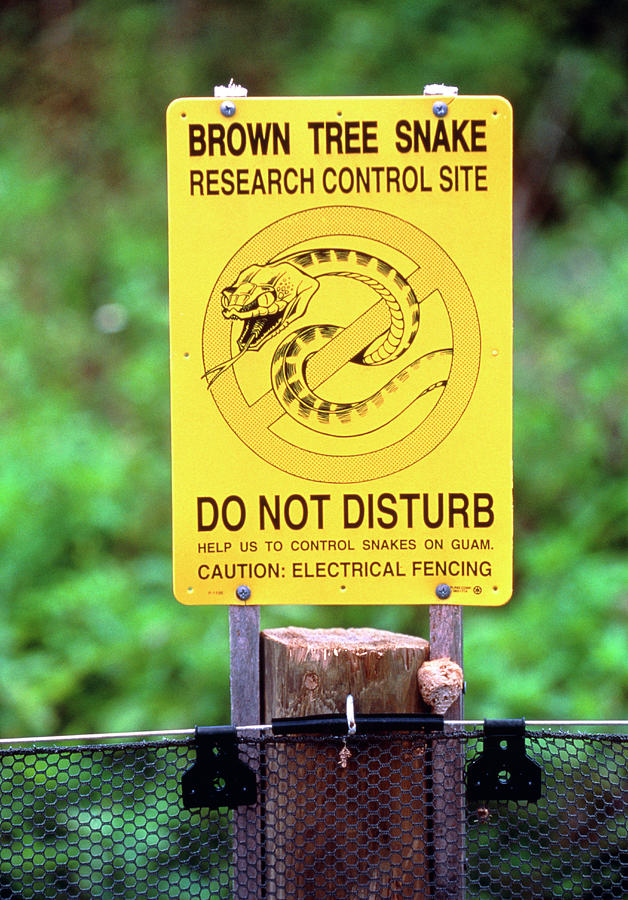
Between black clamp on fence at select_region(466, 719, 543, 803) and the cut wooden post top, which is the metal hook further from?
black clamp on fence at select_region(466, 719, 543, 803)

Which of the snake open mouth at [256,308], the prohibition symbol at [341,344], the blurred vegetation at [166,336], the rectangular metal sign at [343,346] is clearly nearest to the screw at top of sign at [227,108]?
the rectangular metal sign at [343,346]

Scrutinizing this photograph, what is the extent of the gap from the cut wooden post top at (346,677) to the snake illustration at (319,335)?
417 mm

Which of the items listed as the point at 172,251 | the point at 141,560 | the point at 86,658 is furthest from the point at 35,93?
the point at 172,251

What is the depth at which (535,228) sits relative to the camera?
7.80 metres

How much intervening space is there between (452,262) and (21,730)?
262 cm

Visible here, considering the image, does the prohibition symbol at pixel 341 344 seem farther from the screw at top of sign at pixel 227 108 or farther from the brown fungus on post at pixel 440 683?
the brown fungus on post at pixel 440 683

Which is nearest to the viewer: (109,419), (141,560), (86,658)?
(86,658)

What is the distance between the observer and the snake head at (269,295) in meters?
1.94

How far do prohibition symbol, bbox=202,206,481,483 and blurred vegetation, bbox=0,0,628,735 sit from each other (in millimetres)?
2066

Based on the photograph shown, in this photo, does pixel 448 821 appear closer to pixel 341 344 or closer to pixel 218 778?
pixel 218 778

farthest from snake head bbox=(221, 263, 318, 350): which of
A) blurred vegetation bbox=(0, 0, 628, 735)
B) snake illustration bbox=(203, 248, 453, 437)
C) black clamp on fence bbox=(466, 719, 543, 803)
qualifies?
blurred vegetation bbox=(0, 0, 628, 735)

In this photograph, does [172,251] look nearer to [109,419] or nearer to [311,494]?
[311,494]

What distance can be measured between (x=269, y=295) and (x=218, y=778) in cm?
92

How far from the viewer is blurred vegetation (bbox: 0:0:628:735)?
402cm
